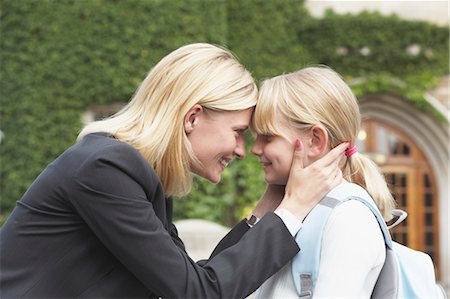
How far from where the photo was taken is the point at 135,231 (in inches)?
72.6

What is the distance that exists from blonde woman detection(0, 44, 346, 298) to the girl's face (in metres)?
0.05

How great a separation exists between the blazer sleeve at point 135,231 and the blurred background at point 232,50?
7.67 meters

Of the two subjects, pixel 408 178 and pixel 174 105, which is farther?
pixel 408 178

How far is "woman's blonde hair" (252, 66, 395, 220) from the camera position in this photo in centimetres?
221

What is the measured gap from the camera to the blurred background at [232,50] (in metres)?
9.44

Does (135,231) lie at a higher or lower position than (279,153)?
lower

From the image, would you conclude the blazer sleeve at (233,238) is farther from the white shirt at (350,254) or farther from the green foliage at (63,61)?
the green foliage at (63,61)

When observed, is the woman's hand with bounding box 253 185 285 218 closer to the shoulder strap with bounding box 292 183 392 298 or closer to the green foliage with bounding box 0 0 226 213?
the shoulder strap with bounding box 292 183 392 298

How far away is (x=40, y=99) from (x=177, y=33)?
1.93m

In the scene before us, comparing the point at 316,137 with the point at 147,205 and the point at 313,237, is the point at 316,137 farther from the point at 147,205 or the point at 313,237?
the point at 147,205

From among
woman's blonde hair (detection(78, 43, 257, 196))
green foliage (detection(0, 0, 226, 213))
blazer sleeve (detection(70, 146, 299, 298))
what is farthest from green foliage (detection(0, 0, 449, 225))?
blazer sleeve (detection(70, 146, 299, 298))

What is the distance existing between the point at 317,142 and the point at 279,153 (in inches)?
4.6

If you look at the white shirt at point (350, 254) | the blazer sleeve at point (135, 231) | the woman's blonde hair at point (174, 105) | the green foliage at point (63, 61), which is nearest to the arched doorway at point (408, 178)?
the green foliage at point (63, 61)

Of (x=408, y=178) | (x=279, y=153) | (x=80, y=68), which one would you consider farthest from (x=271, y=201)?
(x=408, y=178)
